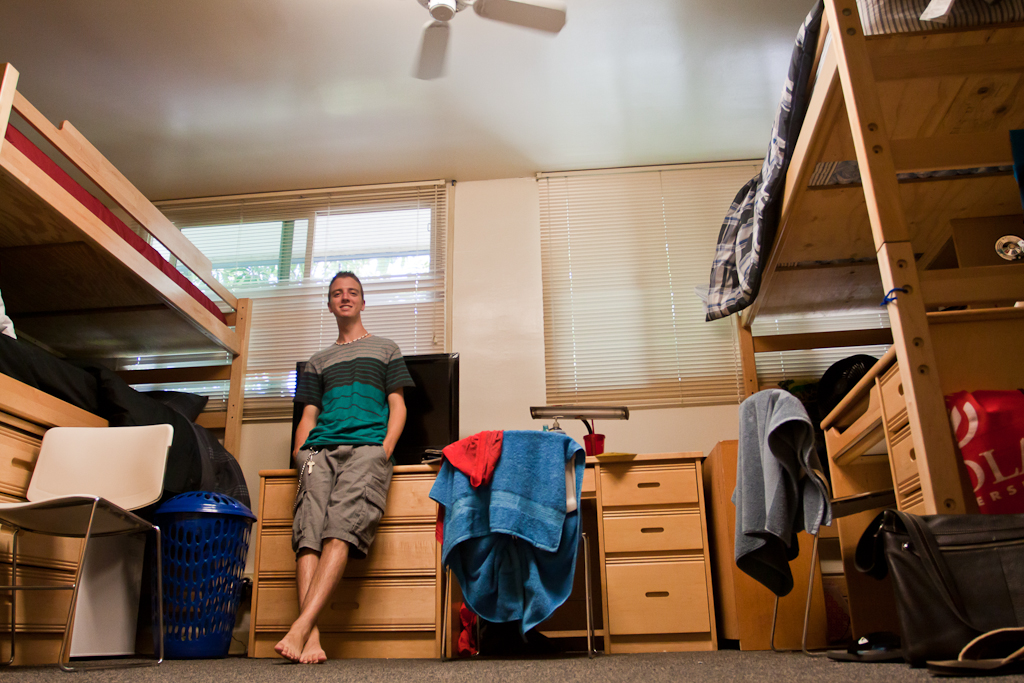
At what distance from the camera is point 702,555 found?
105 inches

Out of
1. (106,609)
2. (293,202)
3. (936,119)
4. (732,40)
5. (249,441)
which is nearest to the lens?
(936,119)

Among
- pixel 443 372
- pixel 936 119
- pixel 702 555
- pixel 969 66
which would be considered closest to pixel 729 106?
pixel 936 119

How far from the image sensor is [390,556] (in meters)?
2.73

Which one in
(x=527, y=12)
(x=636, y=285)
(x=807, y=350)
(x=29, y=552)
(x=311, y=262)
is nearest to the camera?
(x=29, y=552)

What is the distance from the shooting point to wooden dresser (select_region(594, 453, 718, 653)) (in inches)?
102

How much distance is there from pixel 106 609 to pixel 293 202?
236cm

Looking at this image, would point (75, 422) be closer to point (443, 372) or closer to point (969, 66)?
point (443, 372)

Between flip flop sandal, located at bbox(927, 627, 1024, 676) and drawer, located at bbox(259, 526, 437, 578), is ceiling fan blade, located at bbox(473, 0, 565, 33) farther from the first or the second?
flip flop sandal, located at bbox(927, 627, 1024, 676)

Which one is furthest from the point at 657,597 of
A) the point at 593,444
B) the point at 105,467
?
the point at 105,467

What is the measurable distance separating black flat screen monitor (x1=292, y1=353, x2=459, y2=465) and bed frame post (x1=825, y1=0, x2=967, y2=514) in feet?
6.38

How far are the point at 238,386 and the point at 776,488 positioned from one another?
9.02ft

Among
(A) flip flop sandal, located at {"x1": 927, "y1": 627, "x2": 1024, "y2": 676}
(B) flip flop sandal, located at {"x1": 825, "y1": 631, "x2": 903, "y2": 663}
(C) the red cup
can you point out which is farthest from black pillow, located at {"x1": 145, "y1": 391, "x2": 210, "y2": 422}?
(A) flip flop sandal, located at {"x1": 927, "y1": 627, "x2": 1024, "y2": 676}

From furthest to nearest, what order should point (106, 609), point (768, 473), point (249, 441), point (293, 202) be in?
1. point (293, 202)
2. point (249, 441)
3. point (106, 609)
4. point (768, 473)

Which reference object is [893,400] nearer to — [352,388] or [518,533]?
[518,533]
